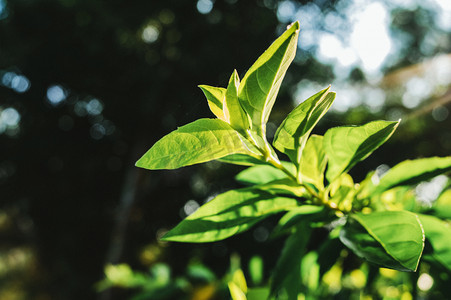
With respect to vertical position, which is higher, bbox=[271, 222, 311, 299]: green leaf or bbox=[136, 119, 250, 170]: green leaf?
bbox=[136, 119, 250, 170]: green leaf

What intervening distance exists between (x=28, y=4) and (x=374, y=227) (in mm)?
6654

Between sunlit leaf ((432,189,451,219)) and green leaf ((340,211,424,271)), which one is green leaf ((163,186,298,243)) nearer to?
green leaf ((340,211,424,271))

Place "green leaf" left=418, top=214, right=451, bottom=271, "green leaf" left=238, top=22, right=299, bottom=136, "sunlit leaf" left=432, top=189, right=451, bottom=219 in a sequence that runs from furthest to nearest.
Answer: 1. "sunlit leaf" left=432, top=189, right=451, bottom=219
2. "green leaf" left=418, top=214, right=451, bottom=271
3. "green leaf" left=238, top=22, right=299, bottom=136

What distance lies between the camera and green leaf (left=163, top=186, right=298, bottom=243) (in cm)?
40

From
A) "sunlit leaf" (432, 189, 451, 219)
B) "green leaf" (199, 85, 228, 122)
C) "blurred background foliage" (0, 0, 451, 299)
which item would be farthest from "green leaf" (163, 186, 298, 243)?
"blurred background foliage" (0, 0, 451, 299)

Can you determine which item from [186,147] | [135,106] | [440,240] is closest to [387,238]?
[440,240]

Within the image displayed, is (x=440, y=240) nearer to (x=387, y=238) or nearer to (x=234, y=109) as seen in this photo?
(x=387, y=238)

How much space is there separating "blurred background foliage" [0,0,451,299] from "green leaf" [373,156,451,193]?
432cm

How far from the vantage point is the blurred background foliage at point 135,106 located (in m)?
5.21

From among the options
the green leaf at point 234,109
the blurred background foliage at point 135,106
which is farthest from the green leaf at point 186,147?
the blurred background foliage at point 135,106

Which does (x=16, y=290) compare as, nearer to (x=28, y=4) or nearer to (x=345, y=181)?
(x=28, y=4)

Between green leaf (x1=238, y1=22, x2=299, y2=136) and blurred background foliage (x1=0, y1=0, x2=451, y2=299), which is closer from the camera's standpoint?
green leaf (x1=238, y1=22, x2=299, y2=136)

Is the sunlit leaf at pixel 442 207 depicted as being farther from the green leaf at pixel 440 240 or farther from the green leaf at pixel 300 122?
the green leaf at pixel 300 122

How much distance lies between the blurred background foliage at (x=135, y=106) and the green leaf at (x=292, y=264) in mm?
4370
